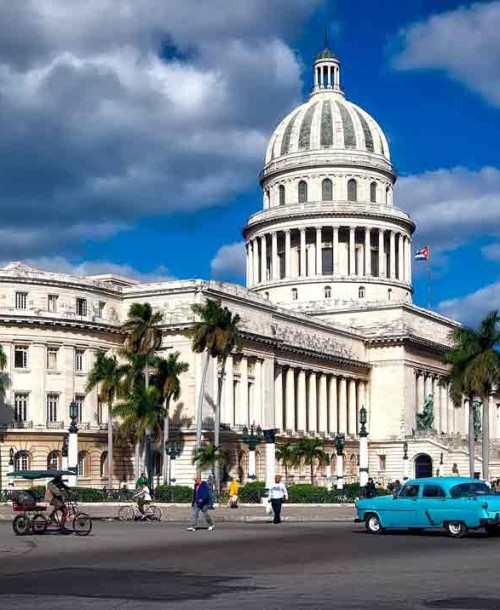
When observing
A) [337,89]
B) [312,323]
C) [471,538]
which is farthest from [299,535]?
[337,89]

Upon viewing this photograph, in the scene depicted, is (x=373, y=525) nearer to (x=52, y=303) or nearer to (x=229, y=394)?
(x=52, y=303)

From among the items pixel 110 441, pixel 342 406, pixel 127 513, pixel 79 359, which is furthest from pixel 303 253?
pixel 127 513

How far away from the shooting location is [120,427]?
80688 mm

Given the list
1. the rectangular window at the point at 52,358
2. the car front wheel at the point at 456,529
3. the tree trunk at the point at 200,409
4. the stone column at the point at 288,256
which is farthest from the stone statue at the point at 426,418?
the car front wheel at the point at 456,529

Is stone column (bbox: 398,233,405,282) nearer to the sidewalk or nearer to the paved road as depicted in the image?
the sidewalk

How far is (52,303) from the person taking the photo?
85.8 metres

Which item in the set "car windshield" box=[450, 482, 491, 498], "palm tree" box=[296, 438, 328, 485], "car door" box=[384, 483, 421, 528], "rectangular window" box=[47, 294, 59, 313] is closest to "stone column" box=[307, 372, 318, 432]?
"palm tree" box=[296, 438, 328, 485]

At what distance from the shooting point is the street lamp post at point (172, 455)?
82019mm

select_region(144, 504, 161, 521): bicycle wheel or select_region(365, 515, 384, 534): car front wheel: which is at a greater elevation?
select_region(365, 515, 384, 534): car front wheel

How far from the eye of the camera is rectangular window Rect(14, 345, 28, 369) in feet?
277

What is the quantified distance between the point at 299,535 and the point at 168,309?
5389 centimetres

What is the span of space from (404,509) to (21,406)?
2050 inches

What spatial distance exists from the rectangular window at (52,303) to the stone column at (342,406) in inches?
1389

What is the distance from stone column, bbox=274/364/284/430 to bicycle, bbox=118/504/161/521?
51.7 m
